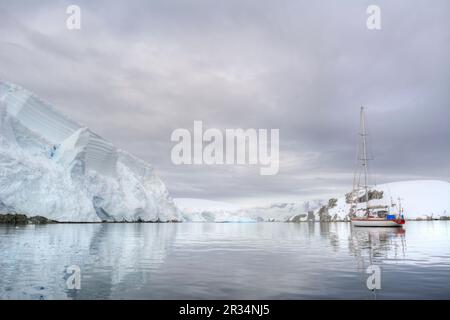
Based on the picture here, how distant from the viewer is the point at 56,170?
3632 inches

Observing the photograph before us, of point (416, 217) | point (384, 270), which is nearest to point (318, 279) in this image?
point (384, 270)

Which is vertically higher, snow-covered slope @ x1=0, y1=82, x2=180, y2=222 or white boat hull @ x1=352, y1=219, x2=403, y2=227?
snow-covered slope @ x1=0, y1=82, x2=180, y2=222

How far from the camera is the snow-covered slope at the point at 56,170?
8438 centimetres

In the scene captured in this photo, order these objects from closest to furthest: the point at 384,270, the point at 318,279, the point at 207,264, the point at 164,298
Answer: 1. the point at 164,298
2. the point at 318,279
3. the point at 384,270
4. the point at 207,264

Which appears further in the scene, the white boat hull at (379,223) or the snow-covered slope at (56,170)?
the snow-covered slope at (56,170)

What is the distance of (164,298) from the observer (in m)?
10.1

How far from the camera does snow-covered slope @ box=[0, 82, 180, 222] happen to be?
277 feet

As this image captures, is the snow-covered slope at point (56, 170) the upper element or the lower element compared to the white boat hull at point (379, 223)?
upper

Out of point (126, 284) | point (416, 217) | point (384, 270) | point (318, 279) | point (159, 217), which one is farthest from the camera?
point (416, 217)

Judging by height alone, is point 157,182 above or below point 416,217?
above

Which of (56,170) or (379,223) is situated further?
(56,170)

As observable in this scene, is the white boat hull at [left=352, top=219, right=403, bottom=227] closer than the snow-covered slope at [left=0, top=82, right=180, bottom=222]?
Yes

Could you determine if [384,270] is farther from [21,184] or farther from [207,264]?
[21,184]
